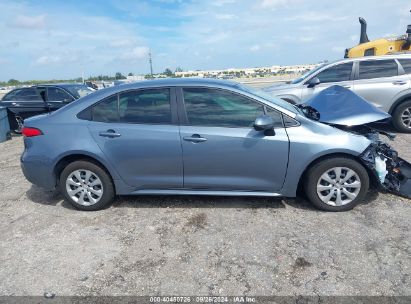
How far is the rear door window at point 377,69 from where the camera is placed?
22.8ft

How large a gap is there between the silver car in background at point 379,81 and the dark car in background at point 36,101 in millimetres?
6611

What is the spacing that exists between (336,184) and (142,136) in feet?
7.67

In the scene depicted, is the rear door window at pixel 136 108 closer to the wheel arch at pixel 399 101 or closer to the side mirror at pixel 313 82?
the side mirror at pixel 313 82

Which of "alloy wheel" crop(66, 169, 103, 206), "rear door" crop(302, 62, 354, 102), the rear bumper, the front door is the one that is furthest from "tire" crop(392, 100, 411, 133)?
the rear bumper

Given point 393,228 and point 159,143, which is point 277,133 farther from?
point 393,228

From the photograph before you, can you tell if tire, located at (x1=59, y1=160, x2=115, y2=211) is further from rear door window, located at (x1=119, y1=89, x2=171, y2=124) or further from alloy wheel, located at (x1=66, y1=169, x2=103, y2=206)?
rear door window, located at (x1=119, y1=89, x2=171, y2=124)

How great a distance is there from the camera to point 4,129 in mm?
8602

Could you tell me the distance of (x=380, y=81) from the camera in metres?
6.92

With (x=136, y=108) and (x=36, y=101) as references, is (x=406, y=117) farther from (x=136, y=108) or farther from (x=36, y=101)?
(x=36, y=101)

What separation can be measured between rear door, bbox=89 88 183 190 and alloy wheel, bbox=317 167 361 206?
5.52 feet

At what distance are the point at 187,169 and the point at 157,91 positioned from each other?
1014mm

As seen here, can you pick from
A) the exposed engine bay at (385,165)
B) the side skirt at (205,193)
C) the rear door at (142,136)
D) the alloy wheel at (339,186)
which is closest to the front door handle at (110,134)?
the rear door at (142,136)

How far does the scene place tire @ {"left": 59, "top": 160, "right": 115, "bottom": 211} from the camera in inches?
150

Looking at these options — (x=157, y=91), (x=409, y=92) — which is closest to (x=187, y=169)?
(x=157, y=91)
